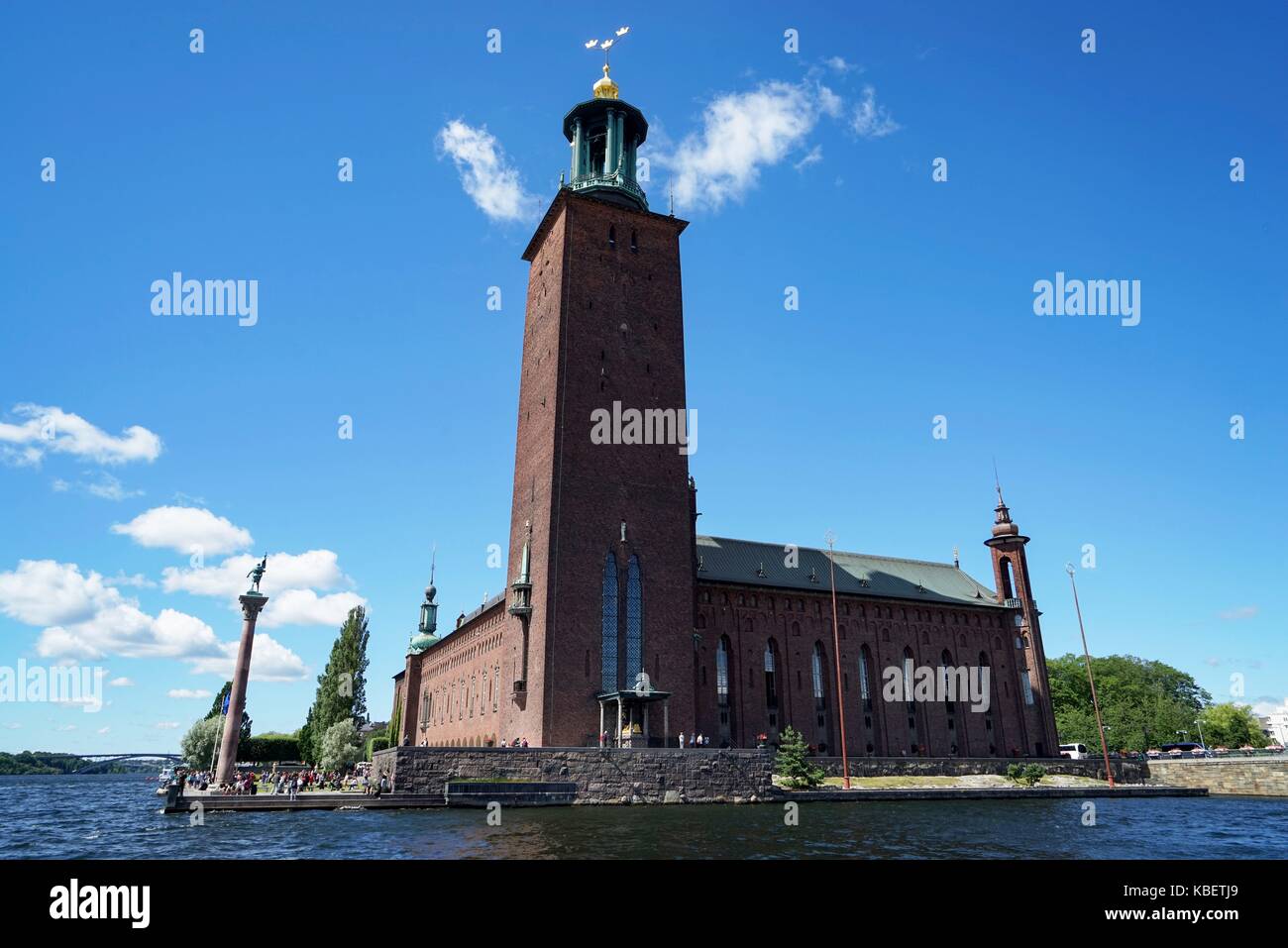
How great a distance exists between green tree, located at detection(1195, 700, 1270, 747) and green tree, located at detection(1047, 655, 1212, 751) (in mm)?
2066

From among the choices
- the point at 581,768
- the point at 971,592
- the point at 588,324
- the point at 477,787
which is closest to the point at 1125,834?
the point at 581,768

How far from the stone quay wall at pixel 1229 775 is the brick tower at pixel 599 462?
1676 inches

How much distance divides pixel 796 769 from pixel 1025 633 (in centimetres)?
3298

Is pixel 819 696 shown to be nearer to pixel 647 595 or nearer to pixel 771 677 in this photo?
pixel 771 677

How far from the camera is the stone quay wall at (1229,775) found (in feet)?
193

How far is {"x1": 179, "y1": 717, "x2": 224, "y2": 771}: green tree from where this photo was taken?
77.9 meters

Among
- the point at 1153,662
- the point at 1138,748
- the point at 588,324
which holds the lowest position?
the point at 1138,748

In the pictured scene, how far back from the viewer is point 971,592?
74500 mm

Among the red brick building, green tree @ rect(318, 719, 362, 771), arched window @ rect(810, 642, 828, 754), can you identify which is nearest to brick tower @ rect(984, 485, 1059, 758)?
the red brick building

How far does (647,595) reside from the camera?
51312mm
